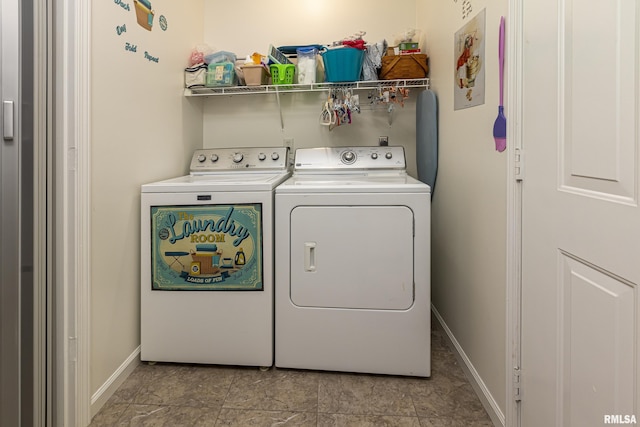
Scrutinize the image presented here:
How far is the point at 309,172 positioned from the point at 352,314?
966 millimetres

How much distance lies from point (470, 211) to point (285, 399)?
1188mm

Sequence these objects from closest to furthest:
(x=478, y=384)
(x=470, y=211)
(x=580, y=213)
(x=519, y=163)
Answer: (x=580, y=213) < (x=519, y=163) < (x=478, y=384) < (x=470, y=211)

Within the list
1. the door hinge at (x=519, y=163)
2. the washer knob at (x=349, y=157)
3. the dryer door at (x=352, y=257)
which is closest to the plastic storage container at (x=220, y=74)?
the washer knob at (x=349, y=157)

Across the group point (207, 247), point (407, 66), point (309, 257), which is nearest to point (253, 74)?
point (407, 66)

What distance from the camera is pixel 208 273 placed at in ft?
5.59

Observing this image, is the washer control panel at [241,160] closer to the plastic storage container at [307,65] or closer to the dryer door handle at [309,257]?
the plastic storage container at [307,65]

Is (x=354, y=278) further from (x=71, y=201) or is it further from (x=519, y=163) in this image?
(x=71, y=201)

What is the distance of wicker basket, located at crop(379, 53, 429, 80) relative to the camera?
7.25ft

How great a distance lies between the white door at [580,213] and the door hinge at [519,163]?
0.03m

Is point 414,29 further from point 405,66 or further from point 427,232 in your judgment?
point 427,232

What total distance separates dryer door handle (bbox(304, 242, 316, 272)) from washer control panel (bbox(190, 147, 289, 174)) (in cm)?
78

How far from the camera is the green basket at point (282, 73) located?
232 cm

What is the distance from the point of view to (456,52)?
1727 millimetres

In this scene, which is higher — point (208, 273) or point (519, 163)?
point (519, 163)
